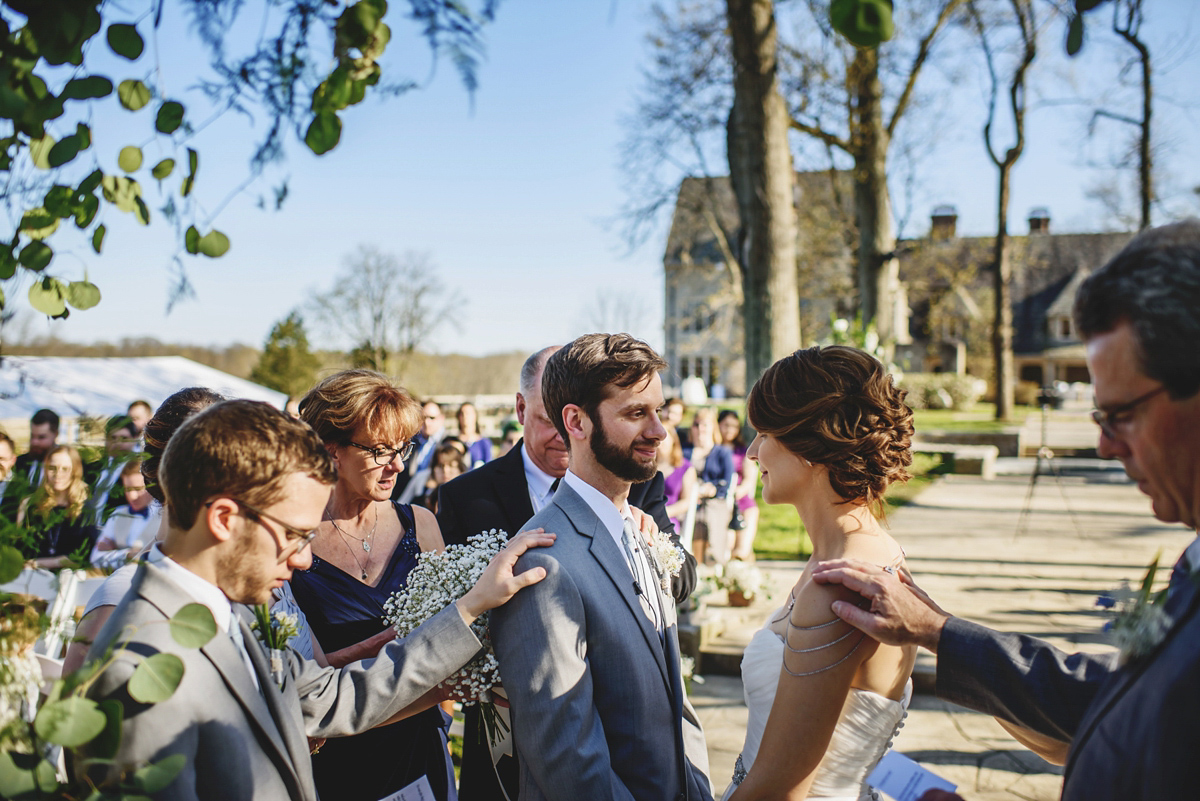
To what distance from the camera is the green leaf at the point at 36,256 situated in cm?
145

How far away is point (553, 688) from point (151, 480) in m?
1.49

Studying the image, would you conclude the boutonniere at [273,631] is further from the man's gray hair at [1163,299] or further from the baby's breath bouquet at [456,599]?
the man's gray hair at [1163,299]

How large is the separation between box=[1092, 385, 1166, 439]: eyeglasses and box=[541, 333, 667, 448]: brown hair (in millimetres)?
1278

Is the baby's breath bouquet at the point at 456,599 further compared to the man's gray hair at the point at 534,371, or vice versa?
the man's gray hair at the point at 534,371

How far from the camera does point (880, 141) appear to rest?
60.7 ft

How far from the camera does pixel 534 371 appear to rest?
3775 mm

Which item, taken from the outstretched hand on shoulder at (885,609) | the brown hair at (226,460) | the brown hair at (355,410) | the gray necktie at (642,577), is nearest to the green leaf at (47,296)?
the brown hair at (226,460)

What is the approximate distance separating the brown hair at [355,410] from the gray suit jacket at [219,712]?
1.01 meters

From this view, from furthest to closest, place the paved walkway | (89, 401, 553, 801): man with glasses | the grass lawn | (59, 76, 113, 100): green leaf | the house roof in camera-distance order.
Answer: the house roof
the grass lawn
the paved walkway
(89, 401, 553, 801): man with glasses
(59, 76, 113, 100): green leaf

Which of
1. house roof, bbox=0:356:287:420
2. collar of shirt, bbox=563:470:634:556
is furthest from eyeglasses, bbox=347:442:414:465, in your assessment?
house roof, bbox=0:356:287:420

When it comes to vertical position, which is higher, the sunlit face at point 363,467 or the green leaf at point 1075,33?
the green leaf at point 1075,33

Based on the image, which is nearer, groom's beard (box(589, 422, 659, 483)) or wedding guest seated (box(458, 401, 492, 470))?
groom's beard (box(589, 422, 659, 483))

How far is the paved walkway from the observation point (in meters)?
4.79

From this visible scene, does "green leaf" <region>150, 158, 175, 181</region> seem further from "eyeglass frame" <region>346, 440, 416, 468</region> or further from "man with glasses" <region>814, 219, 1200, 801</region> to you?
"man with glasses" <region>814, 219, 1200, 801</region>
